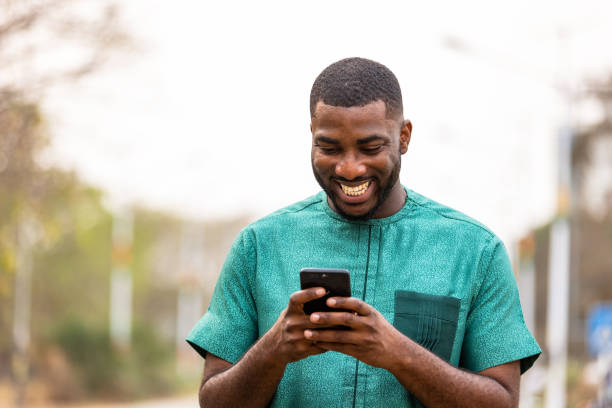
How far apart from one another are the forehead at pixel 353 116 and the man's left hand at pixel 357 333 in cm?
55

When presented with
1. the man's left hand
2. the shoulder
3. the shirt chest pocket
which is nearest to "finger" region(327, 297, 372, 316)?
the man's left hand

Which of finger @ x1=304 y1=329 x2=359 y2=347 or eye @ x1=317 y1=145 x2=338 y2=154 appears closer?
finger @ x1=304 y1=329 x2=359 y2=347

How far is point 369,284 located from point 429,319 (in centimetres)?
20

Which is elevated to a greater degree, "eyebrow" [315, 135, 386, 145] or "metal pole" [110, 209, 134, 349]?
"eyebrow" [315, 135, 386, 145]

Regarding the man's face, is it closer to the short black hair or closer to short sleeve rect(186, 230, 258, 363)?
the short black hair

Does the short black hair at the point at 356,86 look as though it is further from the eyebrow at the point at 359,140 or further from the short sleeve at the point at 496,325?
the short sleeve at the point at 496,325

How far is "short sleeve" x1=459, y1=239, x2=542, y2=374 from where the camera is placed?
2.69m

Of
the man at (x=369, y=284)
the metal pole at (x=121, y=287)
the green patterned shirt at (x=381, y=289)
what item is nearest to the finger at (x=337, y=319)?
the man at (x=369, y=284)

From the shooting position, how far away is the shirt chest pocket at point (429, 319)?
8.79 ft

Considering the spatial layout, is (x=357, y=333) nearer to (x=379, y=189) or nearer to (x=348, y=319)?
(x=348, y=319)

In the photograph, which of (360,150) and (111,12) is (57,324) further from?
(360,150)

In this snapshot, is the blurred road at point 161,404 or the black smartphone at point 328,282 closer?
the black smartphone at point 328,282

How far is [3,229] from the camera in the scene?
1991 cm

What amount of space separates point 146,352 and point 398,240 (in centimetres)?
2941
